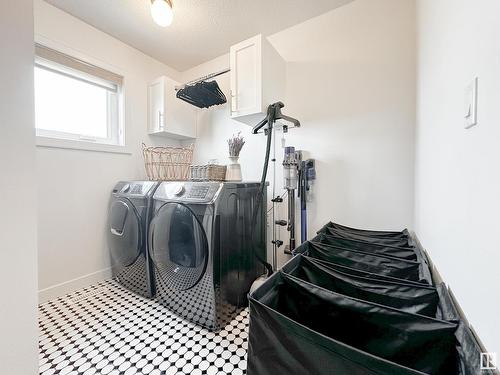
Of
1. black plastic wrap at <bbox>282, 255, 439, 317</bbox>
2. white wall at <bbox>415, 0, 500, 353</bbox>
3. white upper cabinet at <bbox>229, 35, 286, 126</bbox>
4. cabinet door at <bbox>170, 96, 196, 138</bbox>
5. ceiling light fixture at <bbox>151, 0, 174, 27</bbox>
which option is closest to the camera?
white wall at <bbox>415, 0, 500, 353</bbox>

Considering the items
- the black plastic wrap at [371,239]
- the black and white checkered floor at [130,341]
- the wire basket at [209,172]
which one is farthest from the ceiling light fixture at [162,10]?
the black and white checkered floor at [130,341]

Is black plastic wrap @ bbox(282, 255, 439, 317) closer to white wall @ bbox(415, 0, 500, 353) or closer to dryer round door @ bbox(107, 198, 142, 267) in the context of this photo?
white wall @ bbox(415, 0, 500, 353)

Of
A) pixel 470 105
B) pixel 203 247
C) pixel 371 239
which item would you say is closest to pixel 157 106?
pixel 203 247

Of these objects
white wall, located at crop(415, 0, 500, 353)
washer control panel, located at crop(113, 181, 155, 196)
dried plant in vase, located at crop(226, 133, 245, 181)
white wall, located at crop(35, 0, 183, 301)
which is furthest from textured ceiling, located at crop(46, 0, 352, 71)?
washer control panel, located at crop(113, 181, 155, 196)

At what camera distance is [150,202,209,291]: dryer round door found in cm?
137

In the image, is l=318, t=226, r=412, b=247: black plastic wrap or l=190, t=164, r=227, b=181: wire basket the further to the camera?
l=190, t=164, r=227, b=181: wire basket

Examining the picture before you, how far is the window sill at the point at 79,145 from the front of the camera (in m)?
1.72

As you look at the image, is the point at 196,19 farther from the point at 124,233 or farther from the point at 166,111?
the point at 124,233

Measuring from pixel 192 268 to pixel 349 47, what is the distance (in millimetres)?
2110

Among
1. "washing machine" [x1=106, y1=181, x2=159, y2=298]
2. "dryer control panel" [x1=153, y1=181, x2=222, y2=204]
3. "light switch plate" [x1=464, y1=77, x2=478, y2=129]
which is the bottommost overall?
"washing machine" [x1=106, y1=181, x2=159, y2=298]

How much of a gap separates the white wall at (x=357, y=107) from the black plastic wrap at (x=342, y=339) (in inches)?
46.8

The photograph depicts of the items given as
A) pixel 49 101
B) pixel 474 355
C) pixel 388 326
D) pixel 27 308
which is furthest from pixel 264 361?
pixel 49 101

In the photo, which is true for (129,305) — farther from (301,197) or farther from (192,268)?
(301,197)

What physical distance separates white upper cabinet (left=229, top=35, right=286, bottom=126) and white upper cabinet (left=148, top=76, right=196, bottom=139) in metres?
0.91
